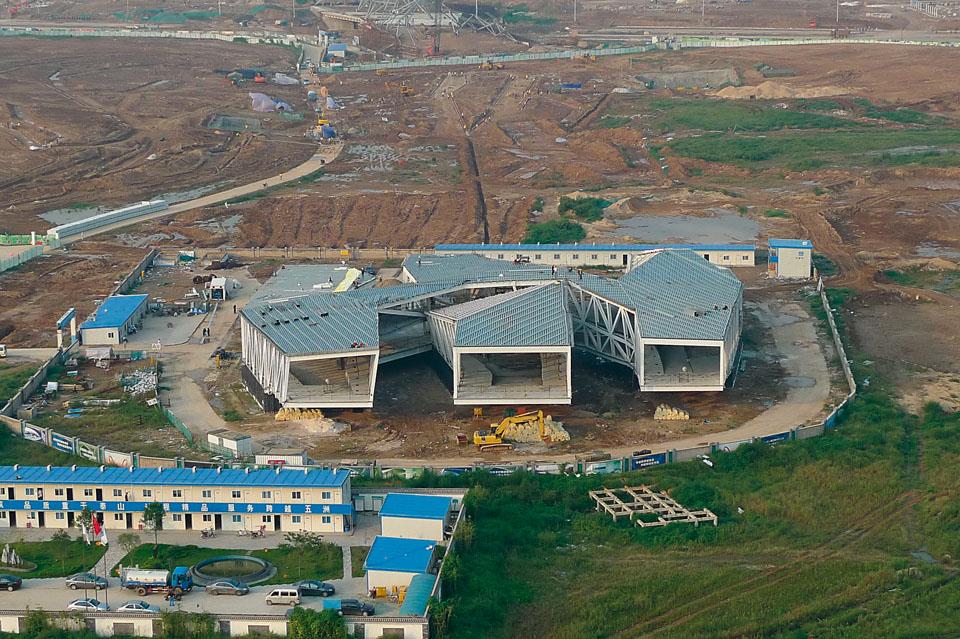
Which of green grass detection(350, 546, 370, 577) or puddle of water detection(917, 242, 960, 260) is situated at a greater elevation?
green grass detection(350, 546, 370, 577)

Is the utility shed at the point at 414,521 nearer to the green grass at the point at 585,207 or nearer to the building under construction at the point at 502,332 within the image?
the building under construction at the point at 502,332

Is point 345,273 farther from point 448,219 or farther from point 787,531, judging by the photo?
point 787,531

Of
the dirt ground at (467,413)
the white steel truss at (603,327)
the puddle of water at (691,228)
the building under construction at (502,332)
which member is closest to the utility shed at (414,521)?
the dirt ground at (467,413)

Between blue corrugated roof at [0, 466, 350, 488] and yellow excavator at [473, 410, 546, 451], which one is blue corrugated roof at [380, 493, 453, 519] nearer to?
blue corrugated roof at [0, 466, 350, 488]

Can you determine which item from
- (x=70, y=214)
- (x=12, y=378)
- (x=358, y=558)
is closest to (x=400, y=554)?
(x=358, y=558)

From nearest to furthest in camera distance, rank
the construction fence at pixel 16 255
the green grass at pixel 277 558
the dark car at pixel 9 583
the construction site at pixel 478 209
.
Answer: the dark car at pixel 9 583 < the green grass at pixel 277 558 < the construction site at pixel 478 209 < the construction fence at pixel 16 255

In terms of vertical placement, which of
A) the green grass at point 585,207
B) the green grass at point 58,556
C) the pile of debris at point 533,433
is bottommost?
the green grass at point 585,207

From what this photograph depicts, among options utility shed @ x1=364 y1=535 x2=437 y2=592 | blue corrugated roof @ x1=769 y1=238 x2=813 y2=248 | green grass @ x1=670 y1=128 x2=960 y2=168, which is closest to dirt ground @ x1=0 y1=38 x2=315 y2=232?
green grass @ x1=670 y1=128 x2=960 y2=168

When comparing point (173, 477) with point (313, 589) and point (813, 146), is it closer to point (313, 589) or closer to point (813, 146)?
point (313, 589)
